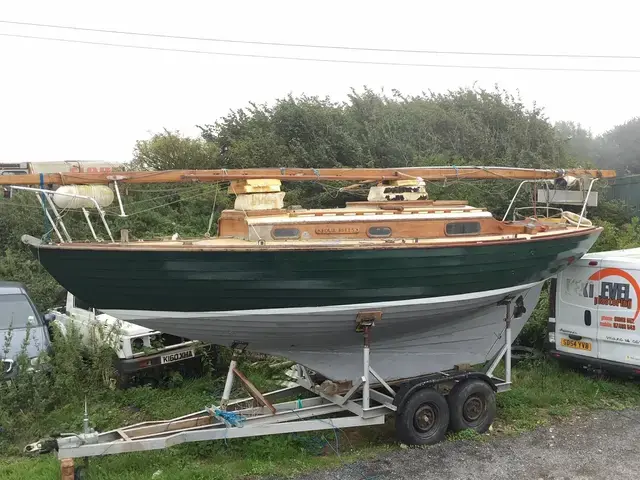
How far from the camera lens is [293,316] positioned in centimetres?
554

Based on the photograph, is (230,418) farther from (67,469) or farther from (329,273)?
(329,273)

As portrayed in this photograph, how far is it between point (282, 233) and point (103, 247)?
173 cm

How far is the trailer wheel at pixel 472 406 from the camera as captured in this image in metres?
6.22

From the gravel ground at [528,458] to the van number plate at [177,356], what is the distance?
3.14 m

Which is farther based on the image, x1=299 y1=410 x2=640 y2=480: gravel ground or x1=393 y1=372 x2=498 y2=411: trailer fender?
x1=393 y1=372 x2=498 y2=411: trailer fender

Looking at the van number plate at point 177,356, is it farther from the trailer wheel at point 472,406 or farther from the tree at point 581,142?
the tree at point 581,142

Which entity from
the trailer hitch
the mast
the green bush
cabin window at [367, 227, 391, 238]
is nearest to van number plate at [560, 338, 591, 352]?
the mast

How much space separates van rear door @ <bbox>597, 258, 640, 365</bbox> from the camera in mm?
6977

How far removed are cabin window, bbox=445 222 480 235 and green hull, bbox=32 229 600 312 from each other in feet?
1.49

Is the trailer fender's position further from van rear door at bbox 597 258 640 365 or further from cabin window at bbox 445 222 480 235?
van rear door at bbox 597 258 640 365

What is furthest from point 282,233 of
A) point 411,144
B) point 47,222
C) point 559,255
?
point 411,144

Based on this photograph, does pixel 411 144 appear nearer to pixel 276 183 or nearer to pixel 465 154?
pixel 465 154

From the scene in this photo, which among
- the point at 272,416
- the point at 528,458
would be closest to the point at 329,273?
the point at 272,416

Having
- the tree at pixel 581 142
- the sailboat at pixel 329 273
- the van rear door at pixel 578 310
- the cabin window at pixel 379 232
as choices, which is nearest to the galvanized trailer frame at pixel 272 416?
the sailboat at pixel 329 273
